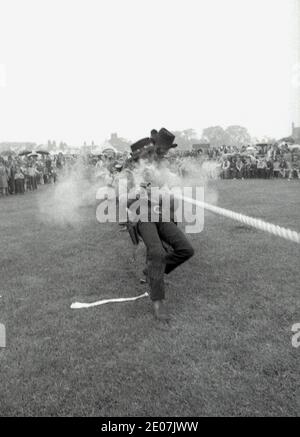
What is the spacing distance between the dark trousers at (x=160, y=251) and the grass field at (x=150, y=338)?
422 mm

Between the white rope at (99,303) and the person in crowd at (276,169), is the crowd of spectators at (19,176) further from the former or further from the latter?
the white rope at (99,303)

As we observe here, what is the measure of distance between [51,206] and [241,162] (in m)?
17.5

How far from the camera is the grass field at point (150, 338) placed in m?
3.79

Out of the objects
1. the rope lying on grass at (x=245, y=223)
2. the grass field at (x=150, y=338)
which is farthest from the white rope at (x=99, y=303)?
the grass field at (x=150, y=338)

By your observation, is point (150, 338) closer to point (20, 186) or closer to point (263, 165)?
point (20, 186)

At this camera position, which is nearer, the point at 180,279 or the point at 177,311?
the point at 177,311

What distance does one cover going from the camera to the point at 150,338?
497 cm

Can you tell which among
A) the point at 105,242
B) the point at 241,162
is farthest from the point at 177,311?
the point at 241,162

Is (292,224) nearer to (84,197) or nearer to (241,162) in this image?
(84,197)

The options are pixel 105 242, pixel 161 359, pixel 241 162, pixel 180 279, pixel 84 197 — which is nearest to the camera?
pixel 161 359

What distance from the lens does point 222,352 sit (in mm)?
4566

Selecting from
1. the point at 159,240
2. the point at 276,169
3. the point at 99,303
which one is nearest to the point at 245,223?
the point at 159,240

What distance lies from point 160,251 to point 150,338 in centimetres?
113
